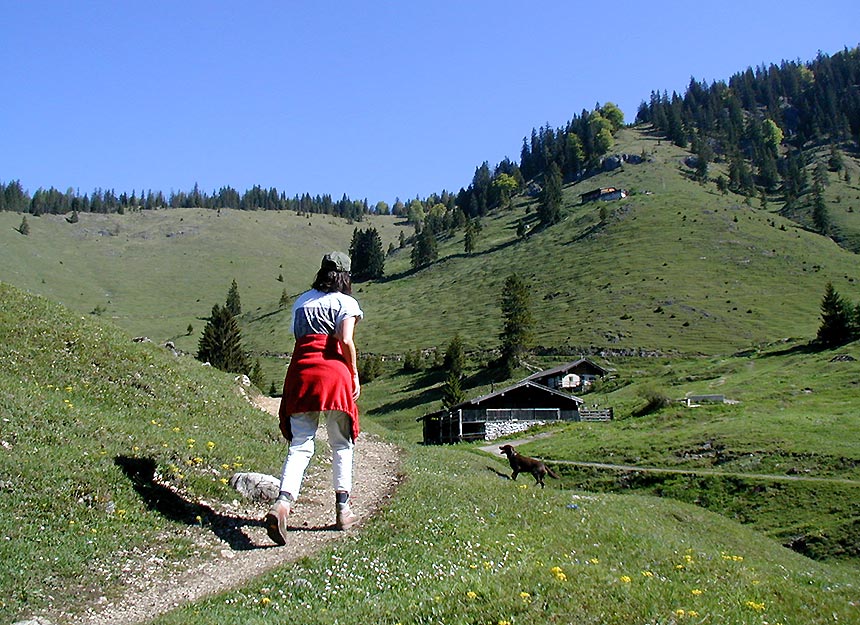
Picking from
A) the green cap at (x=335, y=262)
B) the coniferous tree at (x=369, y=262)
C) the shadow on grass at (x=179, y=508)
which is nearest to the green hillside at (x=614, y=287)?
the coniferous tree at (x=369, y=262)

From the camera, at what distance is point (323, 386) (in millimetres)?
8906

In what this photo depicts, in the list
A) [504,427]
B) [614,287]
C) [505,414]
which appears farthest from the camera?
[614,287]

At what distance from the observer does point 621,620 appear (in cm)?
604

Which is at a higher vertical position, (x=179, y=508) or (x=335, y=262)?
(x=335, y=262)

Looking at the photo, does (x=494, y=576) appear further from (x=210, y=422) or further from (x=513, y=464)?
(x=513, y=464)

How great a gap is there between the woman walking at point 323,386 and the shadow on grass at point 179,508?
884mm

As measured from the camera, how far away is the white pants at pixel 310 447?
28.8 ft

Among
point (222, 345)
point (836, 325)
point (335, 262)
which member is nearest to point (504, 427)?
point (222, 345)

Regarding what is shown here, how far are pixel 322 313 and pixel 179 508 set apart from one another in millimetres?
3446

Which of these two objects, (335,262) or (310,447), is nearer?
(310,447)

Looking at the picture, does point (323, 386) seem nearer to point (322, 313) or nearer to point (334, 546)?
point (322, 313)

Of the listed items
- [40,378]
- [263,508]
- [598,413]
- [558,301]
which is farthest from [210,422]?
[558,301]

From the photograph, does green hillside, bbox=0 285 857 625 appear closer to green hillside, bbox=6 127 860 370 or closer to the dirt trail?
the dirt trail

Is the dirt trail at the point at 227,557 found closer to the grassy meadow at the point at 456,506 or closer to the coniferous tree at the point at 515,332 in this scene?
the grassy meadow at the point at 456,506
